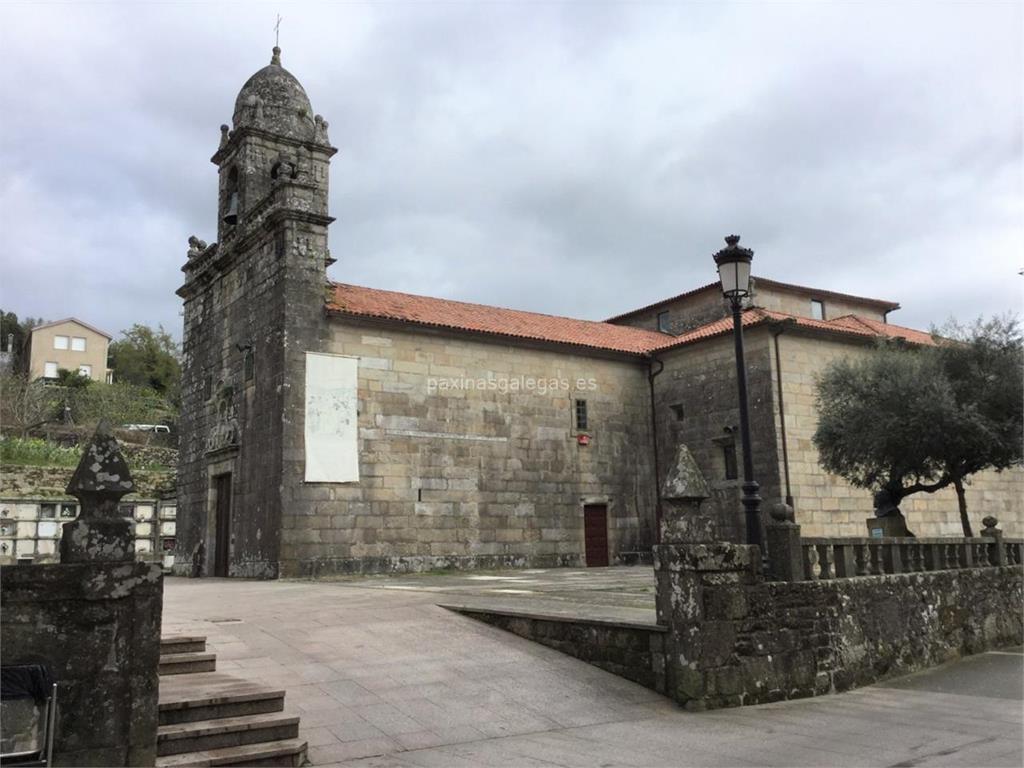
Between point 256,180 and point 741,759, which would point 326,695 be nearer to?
point 741,759

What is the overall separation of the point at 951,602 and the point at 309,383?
44.4ft

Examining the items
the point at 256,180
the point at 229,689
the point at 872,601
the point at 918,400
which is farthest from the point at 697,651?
the point at 256,180

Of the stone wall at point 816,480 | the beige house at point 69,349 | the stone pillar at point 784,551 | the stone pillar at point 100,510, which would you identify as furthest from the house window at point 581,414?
the beige house at point 69,349

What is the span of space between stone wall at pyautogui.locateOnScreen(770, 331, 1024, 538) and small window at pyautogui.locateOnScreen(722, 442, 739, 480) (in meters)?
1.94

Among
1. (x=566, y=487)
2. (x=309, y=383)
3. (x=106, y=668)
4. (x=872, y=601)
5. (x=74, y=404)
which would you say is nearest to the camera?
(x=106, y=668)

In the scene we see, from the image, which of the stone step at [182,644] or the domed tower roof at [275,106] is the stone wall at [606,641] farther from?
the domed tower roof at [275,106]

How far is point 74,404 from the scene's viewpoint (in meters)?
45.4

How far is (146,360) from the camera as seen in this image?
6116 centimetres

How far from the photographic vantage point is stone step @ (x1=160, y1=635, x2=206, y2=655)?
6873 millimetres

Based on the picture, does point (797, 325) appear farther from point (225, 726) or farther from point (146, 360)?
point (146, 360)

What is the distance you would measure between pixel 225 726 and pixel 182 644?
1.91 metres

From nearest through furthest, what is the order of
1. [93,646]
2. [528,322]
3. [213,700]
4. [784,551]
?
[93,646] → [213,700] → [784,551] → [528,322]

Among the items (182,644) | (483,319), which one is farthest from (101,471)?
(483,319)

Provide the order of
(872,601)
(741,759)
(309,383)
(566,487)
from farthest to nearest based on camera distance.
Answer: (566,487)
(309,383)
(872,601)
(741,759)
